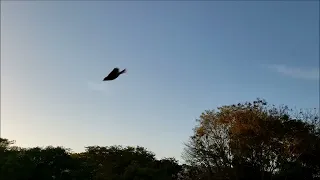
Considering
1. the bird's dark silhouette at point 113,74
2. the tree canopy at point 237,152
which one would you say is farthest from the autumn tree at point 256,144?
the bird's dark silhouette at point 113,74

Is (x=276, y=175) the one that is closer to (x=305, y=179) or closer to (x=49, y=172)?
(x=305, y=179)

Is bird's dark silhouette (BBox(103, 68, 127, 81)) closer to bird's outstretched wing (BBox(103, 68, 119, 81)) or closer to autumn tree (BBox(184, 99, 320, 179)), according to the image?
bird's outstretched wing (BBox(103, 68, 119, 81))

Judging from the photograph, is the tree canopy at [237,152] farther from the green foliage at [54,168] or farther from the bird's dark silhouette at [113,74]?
A: the bird's dark silhouette at [113,74]

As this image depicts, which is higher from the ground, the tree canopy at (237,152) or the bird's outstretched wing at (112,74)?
the tree canopy at (237,152)

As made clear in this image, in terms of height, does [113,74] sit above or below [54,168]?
below

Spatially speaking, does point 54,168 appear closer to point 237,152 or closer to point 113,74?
point 237,152

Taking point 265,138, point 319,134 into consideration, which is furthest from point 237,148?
point 319,134

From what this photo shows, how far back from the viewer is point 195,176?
162ft

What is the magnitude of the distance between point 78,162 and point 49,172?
11.7ft

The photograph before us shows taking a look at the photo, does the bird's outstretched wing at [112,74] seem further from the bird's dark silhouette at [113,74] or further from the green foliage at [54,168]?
the green foliage at [54,168]

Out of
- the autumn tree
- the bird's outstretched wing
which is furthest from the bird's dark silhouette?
the autumn tree

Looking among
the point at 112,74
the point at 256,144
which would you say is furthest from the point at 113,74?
the point at 256,144

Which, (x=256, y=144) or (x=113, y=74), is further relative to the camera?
(x=256, y=144)

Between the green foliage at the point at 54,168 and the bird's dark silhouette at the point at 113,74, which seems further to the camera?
the green foliage at the point at 54,168
